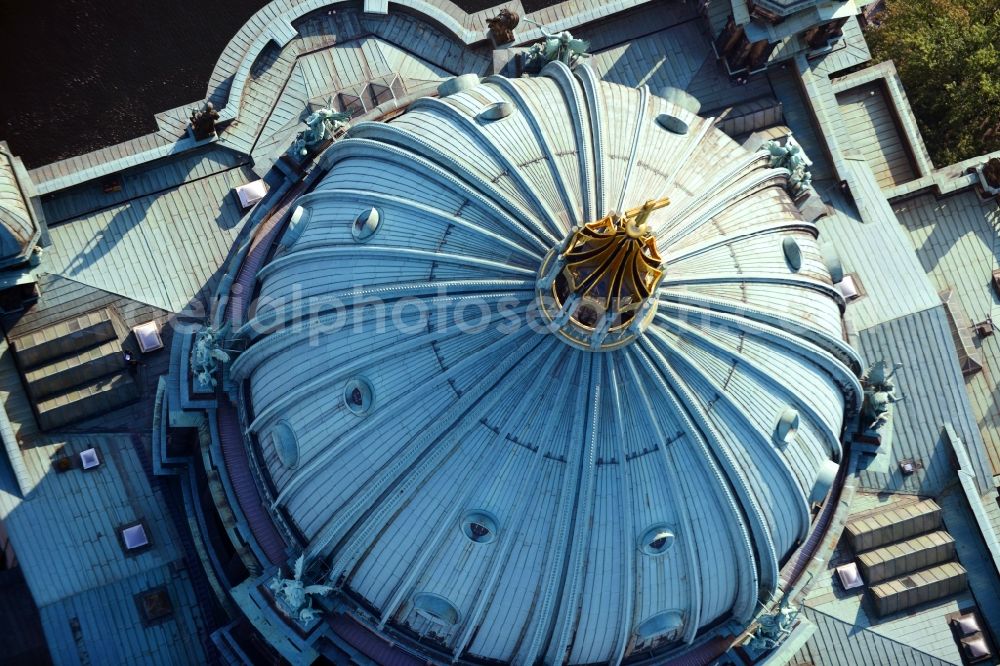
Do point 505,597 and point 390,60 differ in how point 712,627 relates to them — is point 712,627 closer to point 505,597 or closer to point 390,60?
point 505,597

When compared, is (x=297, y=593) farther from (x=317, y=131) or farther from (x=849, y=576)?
(x=849, y=576)

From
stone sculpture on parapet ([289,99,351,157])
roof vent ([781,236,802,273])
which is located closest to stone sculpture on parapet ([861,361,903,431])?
roof vent ([781,236,802,273])

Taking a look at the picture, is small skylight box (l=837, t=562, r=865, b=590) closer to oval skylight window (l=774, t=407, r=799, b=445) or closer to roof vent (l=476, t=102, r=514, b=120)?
oval skylight window (l=774, t=407, r=799, b=445)

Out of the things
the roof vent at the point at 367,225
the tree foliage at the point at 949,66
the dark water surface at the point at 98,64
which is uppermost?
the dark water surface at the point at 98,64

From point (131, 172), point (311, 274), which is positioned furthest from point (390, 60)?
point (311, 274)

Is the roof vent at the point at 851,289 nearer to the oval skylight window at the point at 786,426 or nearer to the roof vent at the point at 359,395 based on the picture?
the oval skylight window at the point at 786,426

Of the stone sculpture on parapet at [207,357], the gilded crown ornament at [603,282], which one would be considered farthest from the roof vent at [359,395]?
the stone sculpture on parapet at [207,357]
